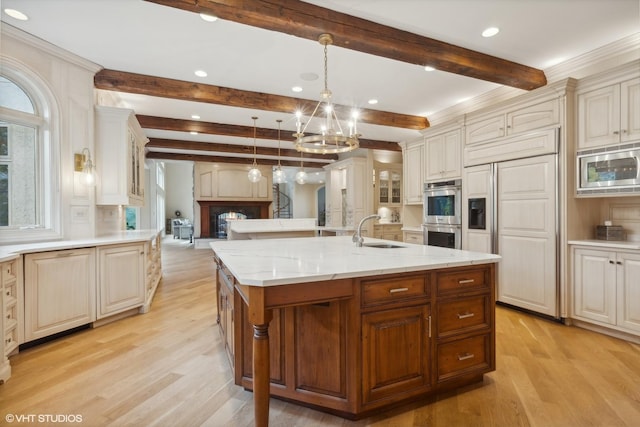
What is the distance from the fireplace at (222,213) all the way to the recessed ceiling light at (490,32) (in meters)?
7.95

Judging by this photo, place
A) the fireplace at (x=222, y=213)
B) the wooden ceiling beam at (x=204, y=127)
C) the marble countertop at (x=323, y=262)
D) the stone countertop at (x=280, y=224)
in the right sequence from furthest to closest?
the fireplace at (x=222, y=213), the stone countertop at (x=280, y=224), the wooden ceiling beam at (x=204, y=127), the marble countertop at (x=323, y=262)

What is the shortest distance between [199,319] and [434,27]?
362 cm

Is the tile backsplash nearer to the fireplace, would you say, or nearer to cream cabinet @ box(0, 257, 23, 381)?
cream cabinet @ box(0, 257, 23, 381)

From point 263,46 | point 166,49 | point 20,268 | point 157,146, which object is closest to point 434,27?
point 263,46

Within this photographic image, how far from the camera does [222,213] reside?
9.59 meters

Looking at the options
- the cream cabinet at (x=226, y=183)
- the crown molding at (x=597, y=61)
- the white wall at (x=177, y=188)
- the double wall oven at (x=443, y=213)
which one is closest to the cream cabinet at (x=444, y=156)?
the double wall oven at (x=443, y=213)

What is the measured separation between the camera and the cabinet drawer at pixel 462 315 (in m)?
1.89

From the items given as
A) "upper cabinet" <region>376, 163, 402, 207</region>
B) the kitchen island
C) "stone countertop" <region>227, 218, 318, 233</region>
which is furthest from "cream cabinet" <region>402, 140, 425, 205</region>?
the kitchen island

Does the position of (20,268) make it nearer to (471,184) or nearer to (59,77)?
(59,77)

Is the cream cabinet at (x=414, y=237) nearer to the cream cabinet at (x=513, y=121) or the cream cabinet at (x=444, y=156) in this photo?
the cream cabinet at (x=444, y=156)

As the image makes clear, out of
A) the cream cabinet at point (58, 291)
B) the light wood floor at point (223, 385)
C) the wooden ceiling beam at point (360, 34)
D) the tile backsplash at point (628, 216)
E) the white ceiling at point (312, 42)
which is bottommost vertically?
the light wood floor at point (223, 385)

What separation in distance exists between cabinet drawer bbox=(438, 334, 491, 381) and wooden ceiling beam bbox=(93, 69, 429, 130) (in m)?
3.58

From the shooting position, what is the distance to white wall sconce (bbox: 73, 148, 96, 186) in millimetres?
3176

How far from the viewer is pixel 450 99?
448 cm
